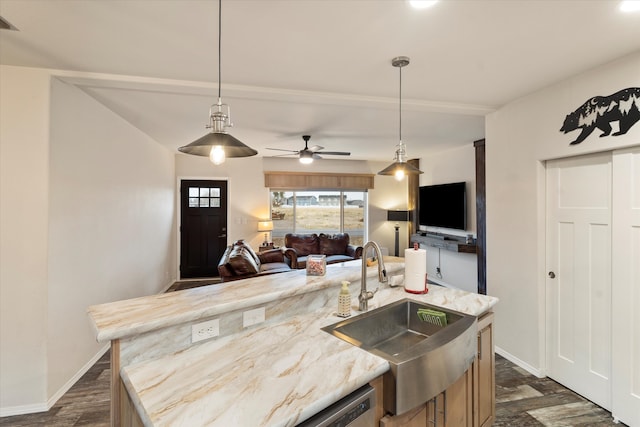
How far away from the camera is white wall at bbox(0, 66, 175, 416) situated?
7.17 ft

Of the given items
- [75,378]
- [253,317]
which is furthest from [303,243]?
[253,317]

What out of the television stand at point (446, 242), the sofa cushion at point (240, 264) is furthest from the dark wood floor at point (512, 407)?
the television stand at point (446, 242)

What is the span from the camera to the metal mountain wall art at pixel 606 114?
204 centimetres

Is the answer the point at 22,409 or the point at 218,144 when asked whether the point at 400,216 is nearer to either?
the point at 218,144

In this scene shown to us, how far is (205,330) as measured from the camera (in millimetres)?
1351

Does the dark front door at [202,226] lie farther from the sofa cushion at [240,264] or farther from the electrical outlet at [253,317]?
the electrical outlet at [253,317]

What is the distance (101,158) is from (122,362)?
2.63 metres

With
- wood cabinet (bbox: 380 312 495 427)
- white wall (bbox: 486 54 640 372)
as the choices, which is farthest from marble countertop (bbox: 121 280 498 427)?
white wall (bbox: 486 54 640 372)

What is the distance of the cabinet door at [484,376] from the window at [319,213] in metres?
5.16

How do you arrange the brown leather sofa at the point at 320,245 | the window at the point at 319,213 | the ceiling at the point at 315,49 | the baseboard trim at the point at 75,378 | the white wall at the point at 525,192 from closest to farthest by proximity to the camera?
the ceiling at the point at 315,49
the baseboard trim at the point at 75,378
the white wall at the point at 525,192
the brown leather sofa at the point at 320,245
the window at the point at 319,213

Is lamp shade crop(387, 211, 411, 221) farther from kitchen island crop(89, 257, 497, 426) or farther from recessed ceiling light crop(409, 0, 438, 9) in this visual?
recessed ceiling light crop(409, 0, 438, 9)

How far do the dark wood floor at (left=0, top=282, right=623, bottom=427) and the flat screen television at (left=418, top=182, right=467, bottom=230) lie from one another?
2.96 metres

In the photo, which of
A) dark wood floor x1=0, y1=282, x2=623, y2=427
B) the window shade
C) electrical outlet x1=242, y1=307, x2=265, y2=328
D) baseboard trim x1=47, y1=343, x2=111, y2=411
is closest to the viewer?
electrical outlet x1=242, y1=307, x2=265, y2=328

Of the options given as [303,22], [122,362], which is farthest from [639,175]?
[122,362]
